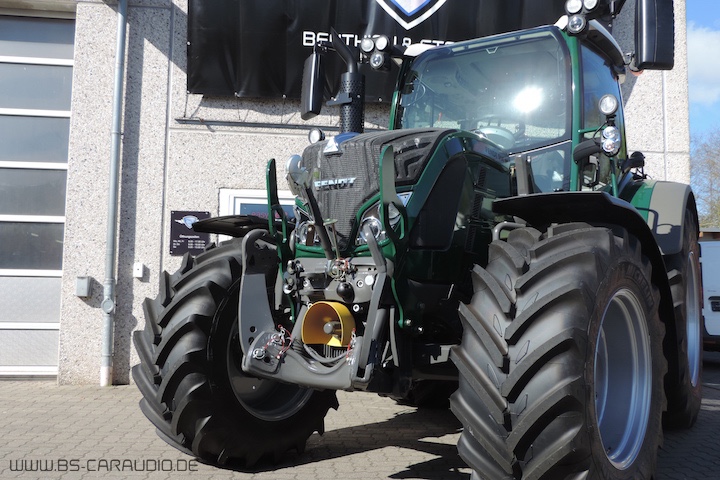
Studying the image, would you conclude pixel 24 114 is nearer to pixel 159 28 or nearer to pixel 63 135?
pixel 63 135

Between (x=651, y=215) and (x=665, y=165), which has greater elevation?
(x=665, y=165)

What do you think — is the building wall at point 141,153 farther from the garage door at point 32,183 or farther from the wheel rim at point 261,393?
the wheel rim at point 261,393

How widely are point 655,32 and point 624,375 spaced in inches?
74.6

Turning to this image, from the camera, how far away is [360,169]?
3684mm

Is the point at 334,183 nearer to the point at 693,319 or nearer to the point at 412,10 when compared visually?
the point at 693,319

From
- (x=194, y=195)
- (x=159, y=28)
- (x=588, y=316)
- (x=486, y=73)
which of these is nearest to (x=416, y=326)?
(x=588, y=316)

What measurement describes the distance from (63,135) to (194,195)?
1.85 meters

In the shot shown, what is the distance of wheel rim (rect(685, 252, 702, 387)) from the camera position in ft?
17.8

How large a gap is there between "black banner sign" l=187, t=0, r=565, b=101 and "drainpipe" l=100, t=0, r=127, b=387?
0.78 m

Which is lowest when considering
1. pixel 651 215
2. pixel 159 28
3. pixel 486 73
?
pixel 651 215

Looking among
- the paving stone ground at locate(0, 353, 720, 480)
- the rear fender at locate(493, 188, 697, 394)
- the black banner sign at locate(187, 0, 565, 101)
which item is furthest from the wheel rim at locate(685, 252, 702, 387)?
the black banner sign at locate(187, 0, 565, 101)

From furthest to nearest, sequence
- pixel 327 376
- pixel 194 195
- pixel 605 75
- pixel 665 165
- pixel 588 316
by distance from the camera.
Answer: pixel 665 165
pixel 194 195
pixel 605 75
pixel 327 376
pixel 588 316

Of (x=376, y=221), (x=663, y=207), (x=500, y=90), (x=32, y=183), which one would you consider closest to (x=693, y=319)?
(x=663, y=207)

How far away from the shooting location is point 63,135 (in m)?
8.18
